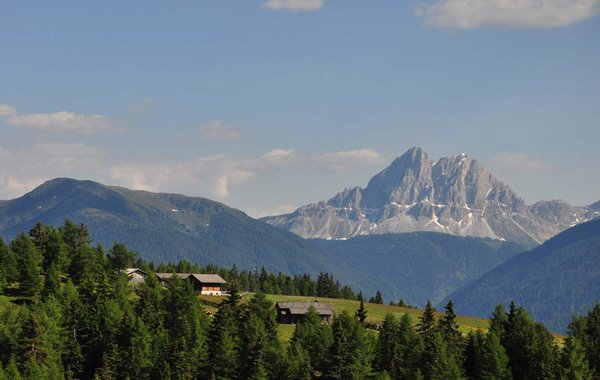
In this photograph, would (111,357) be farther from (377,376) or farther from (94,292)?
(377,376)

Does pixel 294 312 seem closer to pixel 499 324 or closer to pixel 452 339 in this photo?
pixel 499 324

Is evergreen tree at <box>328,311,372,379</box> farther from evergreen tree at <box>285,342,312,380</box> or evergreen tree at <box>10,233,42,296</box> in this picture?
evergreen tree at <box>10,233,42,296</box>

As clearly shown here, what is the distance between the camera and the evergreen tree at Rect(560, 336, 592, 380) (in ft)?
434

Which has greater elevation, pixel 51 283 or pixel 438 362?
pixel 51 283

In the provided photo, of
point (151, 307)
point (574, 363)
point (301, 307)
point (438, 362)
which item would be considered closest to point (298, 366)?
point (438, 362)

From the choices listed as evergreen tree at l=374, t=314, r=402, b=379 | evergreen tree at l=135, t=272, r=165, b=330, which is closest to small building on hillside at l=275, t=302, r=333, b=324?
evergreen tree at l=135, t=272, r=165, b=330

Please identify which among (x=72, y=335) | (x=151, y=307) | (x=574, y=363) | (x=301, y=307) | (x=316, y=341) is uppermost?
(x=301, y=307)

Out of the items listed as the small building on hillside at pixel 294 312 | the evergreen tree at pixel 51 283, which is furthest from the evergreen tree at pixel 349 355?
the evergreen tree at pixel 51 283

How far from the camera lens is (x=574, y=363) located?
440 feet

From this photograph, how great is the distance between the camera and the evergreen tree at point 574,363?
13238 cm

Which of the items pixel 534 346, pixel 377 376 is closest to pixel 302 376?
pixel 377 376

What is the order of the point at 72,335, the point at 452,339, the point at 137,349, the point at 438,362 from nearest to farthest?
the point at 438,362 < the point at 137,349 < the point at 72,335 < the point at 452,339

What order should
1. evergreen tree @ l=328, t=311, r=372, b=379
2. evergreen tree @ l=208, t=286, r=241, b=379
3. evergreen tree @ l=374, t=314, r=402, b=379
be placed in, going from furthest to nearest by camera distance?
evergreen tree @ l=374, t=314, r=402, b=379, evergreen tree @ l=208, t=286, r=241, b=379, evergreen tree @ l=328, t=311, r=372, b=379

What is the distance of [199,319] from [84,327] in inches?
726
